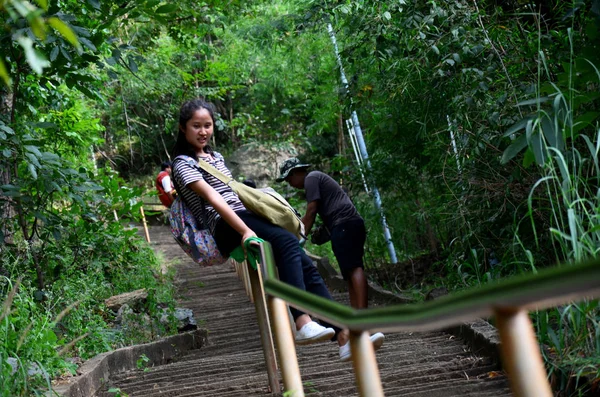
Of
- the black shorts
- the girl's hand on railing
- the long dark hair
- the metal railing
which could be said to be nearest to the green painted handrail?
the metal railing

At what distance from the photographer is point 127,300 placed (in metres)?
7.43

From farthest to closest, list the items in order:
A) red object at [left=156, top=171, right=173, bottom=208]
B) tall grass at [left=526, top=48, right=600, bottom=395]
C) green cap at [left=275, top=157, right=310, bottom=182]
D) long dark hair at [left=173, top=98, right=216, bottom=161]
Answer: red object at [left=156, top=171, right=173, bottom=208], green cap at [left=275, top=157, right=310, bottom=182], long dark hair at [left=173, top=98, right=216, bottom=161], tall grass at [left=526, top=48, right=600, bottom=395]

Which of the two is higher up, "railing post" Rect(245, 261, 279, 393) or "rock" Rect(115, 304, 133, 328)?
"rock" Rect(115, 304, 133, 328)

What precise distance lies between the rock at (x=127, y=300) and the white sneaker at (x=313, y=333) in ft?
12.3

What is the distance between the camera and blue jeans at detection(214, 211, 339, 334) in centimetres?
399

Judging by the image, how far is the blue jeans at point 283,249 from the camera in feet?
13.1

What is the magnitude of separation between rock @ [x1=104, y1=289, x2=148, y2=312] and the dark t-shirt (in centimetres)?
212

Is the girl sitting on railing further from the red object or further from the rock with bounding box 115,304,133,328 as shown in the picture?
the rock with bounding box 115,304,133,328

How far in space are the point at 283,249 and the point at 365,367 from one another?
90.2 inches

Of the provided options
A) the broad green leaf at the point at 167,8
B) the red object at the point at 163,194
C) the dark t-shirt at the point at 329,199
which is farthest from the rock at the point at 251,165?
the broad green leaf at the point at 167,8

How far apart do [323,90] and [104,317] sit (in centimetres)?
762

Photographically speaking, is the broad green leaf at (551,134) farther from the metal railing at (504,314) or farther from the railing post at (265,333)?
the metal railing at (504,314)

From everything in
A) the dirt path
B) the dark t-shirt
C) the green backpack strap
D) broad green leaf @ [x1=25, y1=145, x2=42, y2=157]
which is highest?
broad green leaf @ [x1=25, y1=145, x2=42, y2=157]

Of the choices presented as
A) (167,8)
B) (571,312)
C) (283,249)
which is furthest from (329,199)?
(571,312)
